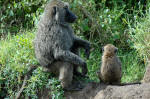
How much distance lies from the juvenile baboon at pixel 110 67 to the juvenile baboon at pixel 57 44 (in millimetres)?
412

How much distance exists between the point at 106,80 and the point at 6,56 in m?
2.32

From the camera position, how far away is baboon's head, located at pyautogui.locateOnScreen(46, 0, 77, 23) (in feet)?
19.5

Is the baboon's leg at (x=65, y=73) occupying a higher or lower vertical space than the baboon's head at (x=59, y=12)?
lower

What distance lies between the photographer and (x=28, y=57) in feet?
21.9

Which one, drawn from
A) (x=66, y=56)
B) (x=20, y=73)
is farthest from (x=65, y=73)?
(x=20, y=73)

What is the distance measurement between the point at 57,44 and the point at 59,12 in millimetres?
622

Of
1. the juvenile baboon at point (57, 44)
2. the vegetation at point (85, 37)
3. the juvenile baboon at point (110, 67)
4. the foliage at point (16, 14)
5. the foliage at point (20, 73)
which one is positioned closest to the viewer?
the juvenile baboon at point (110, 67)

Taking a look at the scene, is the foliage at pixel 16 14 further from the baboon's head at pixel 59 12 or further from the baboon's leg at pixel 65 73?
the baboon's leg at pixel 65 73

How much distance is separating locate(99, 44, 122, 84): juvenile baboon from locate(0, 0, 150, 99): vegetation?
876 mm

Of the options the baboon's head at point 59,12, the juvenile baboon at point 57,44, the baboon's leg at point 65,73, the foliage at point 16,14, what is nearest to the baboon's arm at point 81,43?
the juvenile baboon at point 57,44

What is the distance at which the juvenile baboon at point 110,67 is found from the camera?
568 centimetres

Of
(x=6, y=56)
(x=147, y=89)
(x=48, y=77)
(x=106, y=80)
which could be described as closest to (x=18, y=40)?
(x=6, y=56)

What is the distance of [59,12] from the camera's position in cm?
593

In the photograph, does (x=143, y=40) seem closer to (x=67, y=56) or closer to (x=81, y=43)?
(x=81, y=43)
